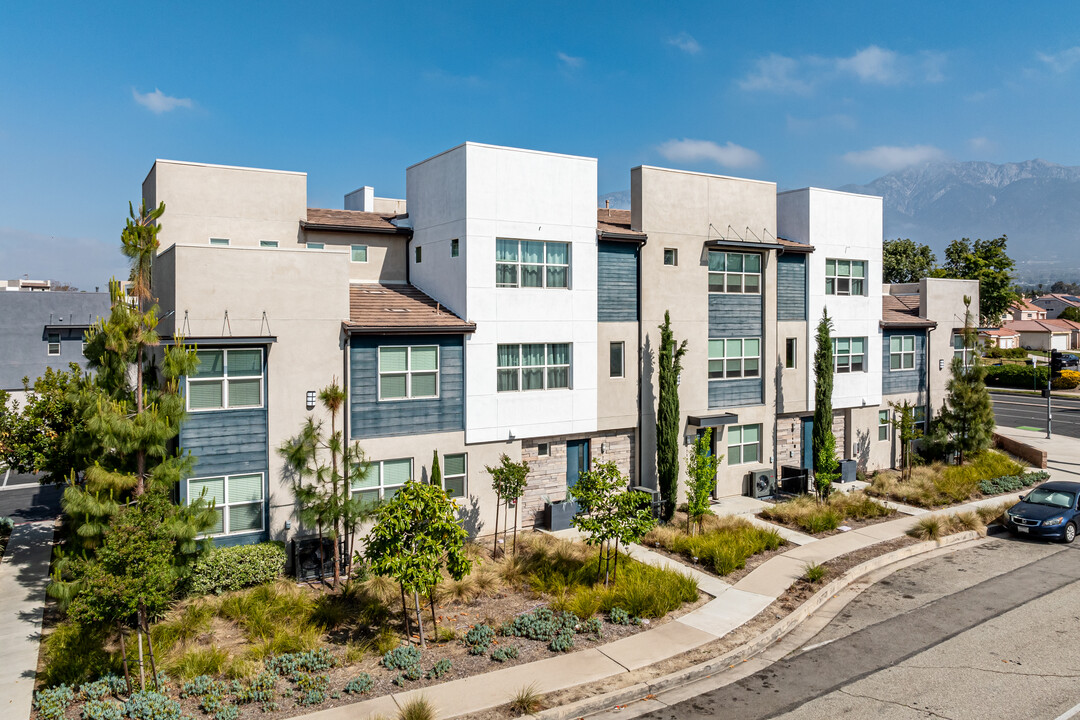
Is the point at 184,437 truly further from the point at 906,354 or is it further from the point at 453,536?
the point at 906,354

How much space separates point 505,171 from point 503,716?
14.2 metres

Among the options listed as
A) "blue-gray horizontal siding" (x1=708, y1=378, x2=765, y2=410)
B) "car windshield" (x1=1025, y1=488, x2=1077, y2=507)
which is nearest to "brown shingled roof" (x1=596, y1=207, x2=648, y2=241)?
"blue-gray horizontal siding" (x1=708, y1=378, x2=765, y2=410)

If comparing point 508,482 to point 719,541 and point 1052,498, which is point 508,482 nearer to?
point 719,541

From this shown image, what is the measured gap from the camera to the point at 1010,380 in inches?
2456

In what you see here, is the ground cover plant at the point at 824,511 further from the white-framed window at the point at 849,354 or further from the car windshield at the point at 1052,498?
the white-framed window at the point at 849,354

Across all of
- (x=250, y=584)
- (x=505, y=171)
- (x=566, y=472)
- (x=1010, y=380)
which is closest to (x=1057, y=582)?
(x=566, y=472)

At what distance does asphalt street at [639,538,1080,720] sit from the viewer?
11.2 meters

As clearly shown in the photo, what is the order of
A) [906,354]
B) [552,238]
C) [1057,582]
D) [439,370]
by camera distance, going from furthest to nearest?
[906,354], [552,238], [439,370], [1057,582]

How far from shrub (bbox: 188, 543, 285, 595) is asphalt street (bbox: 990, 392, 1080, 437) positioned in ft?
136

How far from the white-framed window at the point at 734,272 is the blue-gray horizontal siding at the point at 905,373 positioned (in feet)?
24.8

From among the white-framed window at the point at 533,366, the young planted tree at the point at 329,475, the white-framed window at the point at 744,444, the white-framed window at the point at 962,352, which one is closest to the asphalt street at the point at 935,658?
the white-framed window at the point at 744,444

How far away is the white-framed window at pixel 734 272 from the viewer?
24.3 meters

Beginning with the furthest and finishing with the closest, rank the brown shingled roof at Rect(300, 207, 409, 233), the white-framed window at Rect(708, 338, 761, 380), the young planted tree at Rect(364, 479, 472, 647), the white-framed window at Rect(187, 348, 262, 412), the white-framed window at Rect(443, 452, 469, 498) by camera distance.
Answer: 1. the white-framed window at Rect(708, 338, 761, 380)
2. the brown shingled roof at Rect(300, 207, 409, 233)
3. the white-framed window at Rect(443, 452, 469, 498)
4. the white-framed window at Rect(187, 348, 262, 412)
5. the young planted tree at Rect(364, 479, 472, 647)

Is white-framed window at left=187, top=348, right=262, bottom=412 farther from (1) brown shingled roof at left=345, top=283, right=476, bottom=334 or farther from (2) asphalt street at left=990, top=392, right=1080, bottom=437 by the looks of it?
(2) asphalt street at left=990, top=392, right=1080, bottom=437
